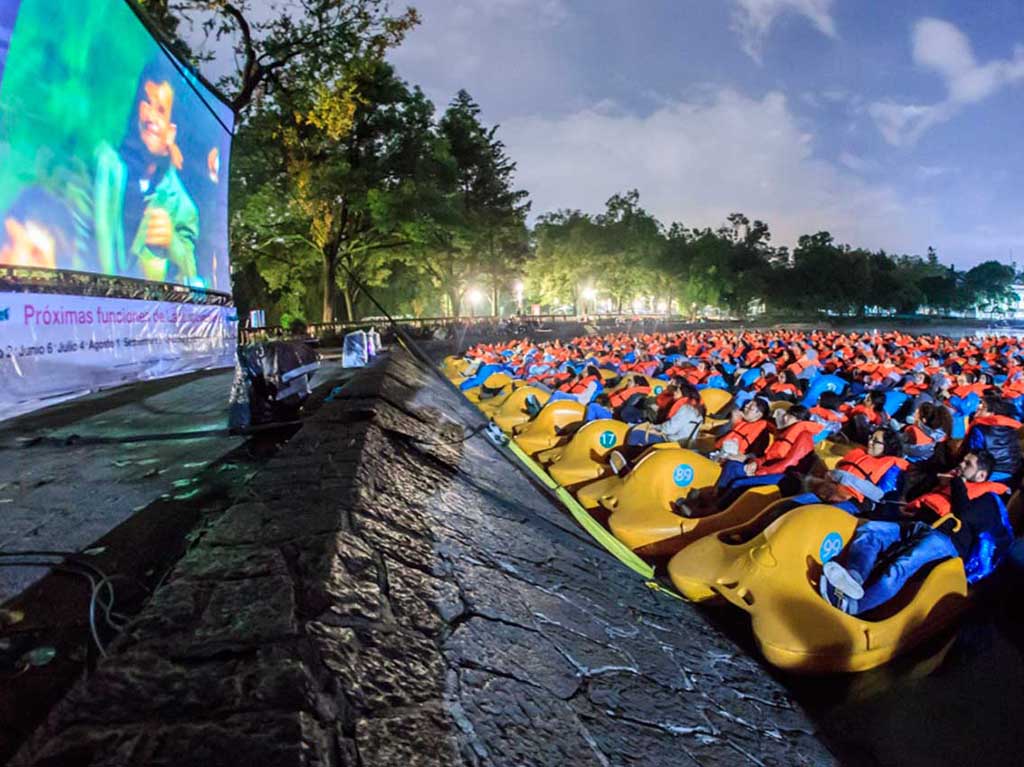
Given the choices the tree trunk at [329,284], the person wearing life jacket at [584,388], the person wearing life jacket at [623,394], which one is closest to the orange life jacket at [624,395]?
the person wearing life jacket at [623,394]

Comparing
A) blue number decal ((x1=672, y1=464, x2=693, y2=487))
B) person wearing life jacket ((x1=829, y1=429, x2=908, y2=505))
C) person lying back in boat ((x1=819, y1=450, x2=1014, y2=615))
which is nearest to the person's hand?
blue number decal ((x1=672, y1=464, x2=693, y2=487))

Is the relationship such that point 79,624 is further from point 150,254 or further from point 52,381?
point 150,254

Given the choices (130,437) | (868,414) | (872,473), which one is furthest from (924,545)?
(130,437)

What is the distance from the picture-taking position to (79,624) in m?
2.48

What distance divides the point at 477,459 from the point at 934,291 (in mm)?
94267

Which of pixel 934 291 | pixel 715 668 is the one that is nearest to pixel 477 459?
pixel 715 668

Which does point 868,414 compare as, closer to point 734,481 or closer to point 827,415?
point 827,415

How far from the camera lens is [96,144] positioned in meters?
4.29

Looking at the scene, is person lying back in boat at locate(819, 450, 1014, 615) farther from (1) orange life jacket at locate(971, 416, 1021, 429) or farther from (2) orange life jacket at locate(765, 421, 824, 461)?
(1) orange life jacket at locate(971, 416, 1021, 429)

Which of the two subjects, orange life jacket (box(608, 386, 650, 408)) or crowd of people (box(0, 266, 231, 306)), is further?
orange life jacket (box(608, 386, 650, 408))

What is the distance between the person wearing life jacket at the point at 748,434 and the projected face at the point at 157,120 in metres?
7.41

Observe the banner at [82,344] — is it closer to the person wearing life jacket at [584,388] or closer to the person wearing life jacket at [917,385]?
the person wearing life jacket at [584,388]

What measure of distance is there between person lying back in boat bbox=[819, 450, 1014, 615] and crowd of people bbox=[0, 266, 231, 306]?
235 inches

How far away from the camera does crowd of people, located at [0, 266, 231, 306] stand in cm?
359
